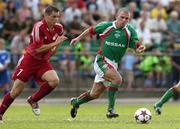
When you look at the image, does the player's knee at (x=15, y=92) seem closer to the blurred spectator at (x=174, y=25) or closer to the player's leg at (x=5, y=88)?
the player's leg at (x=5, y=88)

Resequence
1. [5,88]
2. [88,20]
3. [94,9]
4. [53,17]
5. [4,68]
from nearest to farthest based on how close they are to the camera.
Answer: [53,17] → [4,68] → [5,88] → [88,20] → [94,9]

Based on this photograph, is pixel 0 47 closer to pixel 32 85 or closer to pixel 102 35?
pixel 32 85

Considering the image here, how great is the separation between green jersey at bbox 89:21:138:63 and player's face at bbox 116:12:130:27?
0.19 meters

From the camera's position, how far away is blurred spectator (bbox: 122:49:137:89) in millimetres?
26167

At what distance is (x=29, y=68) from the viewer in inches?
611

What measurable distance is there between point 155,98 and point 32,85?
465 cm

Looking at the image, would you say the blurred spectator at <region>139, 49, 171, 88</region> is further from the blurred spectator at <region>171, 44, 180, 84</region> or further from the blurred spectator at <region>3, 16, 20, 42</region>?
the blurred spectator at <region>3, 16, 20, 42</region>

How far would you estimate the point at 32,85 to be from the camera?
25.8 meters

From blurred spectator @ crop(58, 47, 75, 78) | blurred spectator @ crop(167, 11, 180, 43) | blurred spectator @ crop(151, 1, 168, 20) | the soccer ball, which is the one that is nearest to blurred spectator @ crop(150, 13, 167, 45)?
blurred spectator @ crop(167, 11, 180, 43)

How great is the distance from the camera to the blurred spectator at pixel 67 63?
1028 inches

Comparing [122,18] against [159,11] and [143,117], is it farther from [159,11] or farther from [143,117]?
[159,11]

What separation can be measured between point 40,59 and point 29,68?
32 cm

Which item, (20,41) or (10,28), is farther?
(10,28)

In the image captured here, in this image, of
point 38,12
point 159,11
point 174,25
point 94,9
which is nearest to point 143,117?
point 174,25
